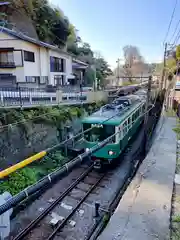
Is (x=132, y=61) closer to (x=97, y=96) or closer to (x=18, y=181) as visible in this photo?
(x=97, y=96)

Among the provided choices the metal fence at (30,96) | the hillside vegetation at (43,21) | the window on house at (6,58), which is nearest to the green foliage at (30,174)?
the metal fence at (30,96)

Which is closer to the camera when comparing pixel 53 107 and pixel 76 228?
pixel 76 228

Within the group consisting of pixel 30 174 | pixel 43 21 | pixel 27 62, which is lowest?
pixel 30 174

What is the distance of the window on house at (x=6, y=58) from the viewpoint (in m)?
14.1

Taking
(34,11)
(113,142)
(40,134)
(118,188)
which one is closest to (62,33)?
(34,11)

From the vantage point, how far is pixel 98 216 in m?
5.65

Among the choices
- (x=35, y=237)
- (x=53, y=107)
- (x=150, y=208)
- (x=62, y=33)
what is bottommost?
(x=35, y=237)

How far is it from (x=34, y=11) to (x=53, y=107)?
601 inches

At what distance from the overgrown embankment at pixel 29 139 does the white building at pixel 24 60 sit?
14.5 feet

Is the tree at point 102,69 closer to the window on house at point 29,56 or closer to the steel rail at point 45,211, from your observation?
the window on house at point 29,56

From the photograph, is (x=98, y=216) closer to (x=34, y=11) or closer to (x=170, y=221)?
(x=170, y=221)

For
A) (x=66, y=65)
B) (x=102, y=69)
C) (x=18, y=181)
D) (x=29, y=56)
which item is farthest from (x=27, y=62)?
(x=102, y=69)

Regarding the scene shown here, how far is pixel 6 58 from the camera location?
46.8 feet

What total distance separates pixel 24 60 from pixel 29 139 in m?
8.63
